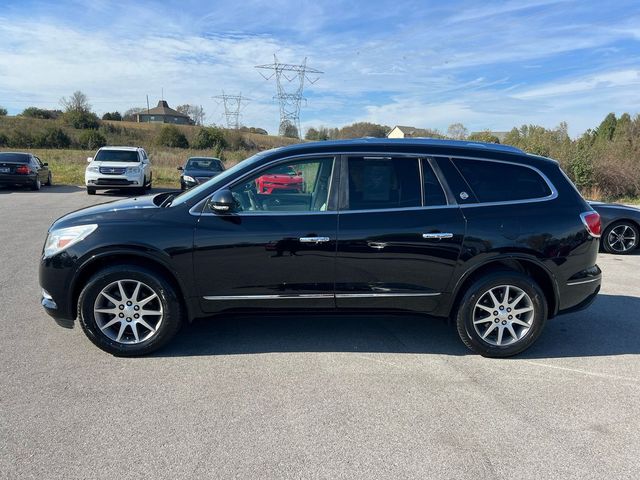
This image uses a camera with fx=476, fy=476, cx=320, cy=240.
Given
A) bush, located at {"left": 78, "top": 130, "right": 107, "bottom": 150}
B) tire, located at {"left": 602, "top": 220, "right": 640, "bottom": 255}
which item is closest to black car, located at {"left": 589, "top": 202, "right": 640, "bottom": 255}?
tire, located at {"left": 602, "top": 220, "right": 640, "bottom": 255}

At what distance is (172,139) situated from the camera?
59.6 m

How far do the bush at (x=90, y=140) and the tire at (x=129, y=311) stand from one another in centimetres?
5605

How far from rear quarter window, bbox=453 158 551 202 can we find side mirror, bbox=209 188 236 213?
2006 millimetres

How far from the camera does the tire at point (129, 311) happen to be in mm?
4016

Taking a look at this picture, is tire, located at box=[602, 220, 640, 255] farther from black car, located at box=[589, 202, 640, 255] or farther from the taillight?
the taillight

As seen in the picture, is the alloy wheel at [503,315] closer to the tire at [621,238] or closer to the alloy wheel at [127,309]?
the alloy wheel at [127,309]

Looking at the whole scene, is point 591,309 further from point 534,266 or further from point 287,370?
point 287,370

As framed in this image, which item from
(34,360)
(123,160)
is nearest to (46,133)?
(123,160)

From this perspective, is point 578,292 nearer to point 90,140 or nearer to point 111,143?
point 90,140

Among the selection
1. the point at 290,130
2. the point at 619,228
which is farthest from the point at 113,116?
the point at 619,228

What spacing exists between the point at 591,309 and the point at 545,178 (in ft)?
7.21

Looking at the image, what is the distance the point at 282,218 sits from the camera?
404 cm

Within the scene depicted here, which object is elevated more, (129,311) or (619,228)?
(619,228)

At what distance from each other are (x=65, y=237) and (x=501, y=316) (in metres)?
3.86
